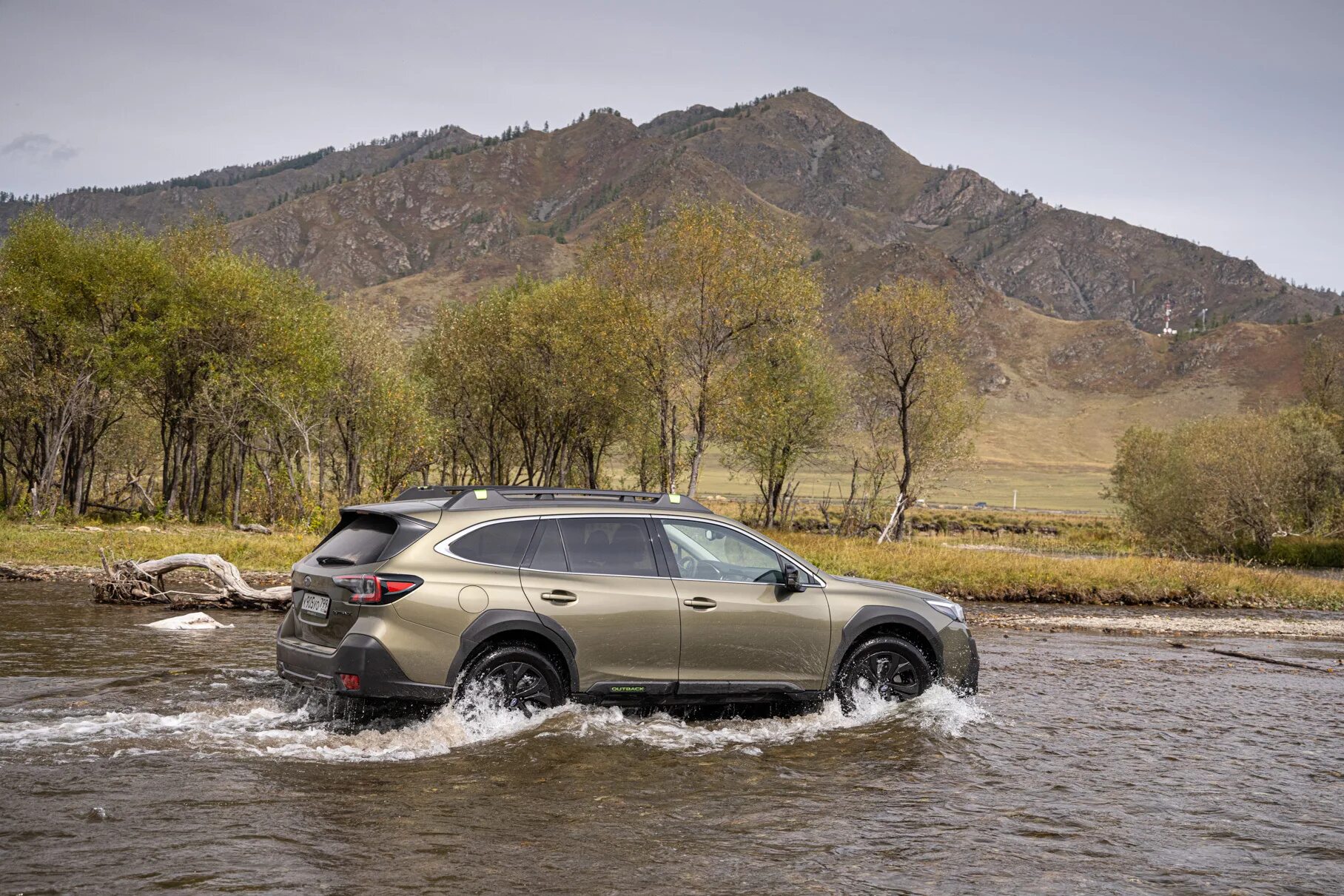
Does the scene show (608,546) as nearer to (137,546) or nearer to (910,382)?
(137,546)

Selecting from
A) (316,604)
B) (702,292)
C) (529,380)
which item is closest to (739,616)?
(316,604)

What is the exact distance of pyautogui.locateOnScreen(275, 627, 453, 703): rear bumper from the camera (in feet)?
26.1

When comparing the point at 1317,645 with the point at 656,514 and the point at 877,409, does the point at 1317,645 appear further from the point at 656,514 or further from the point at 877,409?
the point at 877,409

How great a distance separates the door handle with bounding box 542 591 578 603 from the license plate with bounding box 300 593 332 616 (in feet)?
5.60

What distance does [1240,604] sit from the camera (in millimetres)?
27922

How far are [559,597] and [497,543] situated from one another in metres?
0.69

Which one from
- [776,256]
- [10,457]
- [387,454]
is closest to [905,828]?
[776,256]

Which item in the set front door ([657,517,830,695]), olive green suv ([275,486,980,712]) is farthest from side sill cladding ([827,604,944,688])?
front door ([657,517,830,695])

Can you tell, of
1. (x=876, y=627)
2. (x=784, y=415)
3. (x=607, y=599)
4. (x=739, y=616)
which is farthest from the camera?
(x=784, y=415)

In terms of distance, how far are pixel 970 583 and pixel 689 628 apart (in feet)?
63.2

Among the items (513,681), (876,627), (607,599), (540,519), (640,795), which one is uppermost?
(540,519)

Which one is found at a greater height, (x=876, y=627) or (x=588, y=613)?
(x=588, y=613)

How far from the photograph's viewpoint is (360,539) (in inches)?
346

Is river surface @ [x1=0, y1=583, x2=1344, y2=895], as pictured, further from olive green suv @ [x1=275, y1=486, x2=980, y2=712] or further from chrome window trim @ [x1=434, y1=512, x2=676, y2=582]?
chrome window trim @ [x1=434, y1=512, x2=676, y2=582]
